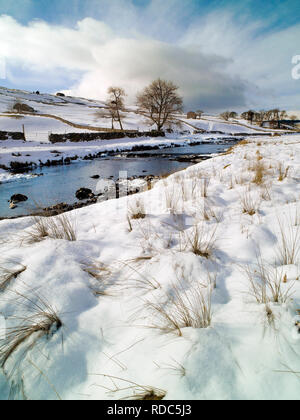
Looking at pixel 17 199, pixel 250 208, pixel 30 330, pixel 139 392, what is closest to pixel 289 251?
pixel 250 208

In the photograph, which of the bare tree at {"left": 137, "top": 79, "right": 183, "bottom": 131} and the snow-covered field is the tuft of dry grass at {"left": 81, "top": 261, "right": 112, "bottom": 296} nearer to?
the snow-covered field

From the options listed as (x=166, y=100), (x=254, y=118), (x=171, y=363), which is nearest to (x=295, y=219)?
(x=171, y=363)

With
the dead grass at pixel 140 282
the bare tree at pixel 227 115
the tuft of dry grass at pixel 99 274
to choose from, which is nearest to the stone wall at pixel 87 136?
the tuft of dry grass at pixel 99 274

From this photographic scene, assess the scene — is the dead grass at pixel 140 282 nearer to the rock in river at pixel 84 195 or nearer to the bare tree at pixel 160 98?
the rock in river at pixel 84 195

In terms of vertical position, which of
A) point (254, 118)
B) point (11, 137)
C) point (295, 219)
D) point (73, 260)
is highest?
point (254, 118)

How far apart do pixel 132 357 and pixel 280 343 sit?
0.71 m

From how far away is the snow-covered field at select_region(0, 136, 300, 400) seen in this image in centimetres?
78

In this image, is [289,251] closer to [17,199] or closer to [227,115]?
[17,199]

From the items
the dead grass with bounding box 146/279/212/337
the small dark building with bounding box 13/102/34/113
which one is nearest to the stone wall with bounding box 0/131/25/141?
the dead grass with bounding box 146/279/212/337

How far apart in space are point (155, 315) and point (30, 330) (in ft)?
2.50

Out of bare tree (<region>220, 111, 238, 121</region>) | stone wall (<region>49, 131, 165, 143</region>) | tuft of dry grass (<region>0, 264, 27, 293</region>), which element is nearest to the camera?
tuft of dry grass (<region>0, 264, 27, 293</region>)
